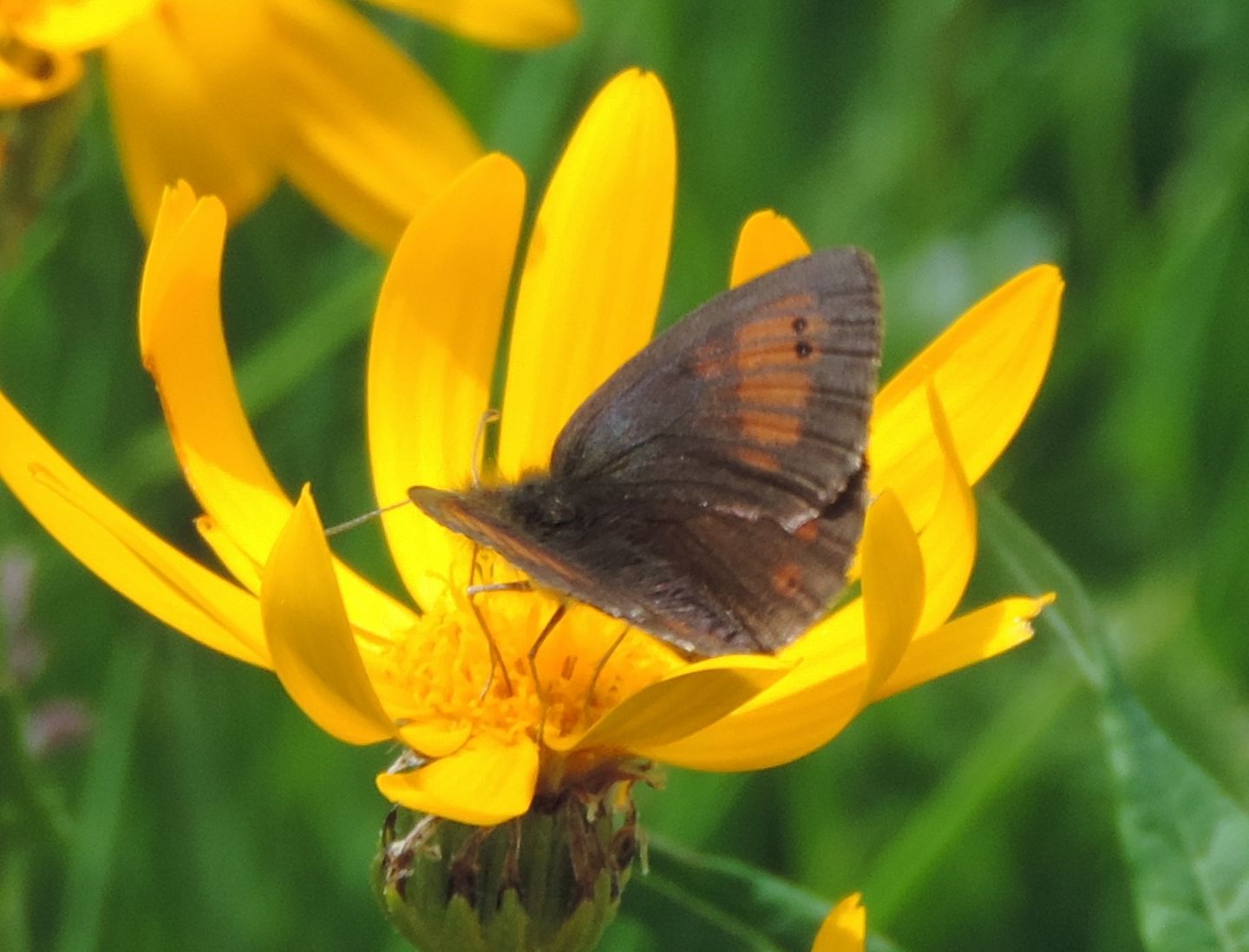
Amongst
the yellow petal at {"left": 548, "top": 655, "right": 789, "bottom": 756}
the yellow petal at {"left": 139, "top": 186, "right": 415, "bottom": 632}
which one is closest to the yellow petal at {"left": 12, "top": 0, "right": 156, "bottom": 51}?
the yellow petal at {"left": 139, "top": 186, "right": 415, "bottom": 632}

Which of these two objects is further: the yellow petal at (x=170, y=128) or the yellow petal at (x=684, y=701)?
the yellow petal at (x=170, y=128)

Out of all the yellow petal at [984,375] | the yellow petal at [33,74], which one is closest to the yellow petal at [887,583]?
the yellow petal at [984,375]

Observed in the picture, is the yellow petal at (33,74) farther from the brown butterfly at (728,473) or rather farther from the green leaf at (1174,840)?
the green leaf at (1174,840)

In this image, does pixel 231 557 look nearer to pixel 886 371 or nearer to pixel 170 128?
pixel 170 128

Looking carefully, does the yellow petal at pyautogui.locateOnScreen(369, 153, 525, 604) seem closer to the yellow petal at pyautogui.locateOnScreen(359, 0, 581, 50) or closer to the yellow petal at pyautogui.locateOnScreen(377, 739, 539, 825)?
the yellow petal at pyautogui.locateOnScreen(359, 0, 581, 50)

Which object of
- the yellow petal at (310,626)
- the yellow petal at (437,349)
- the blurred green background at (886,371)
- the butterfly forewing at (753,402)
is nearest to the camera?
the yellow petal at (310,626)

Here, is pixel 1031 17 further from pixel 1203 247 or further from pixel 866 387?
pixel 866 387

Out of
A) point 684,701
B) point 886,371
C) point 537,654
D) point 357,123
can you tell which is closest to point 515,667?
point 537,654
